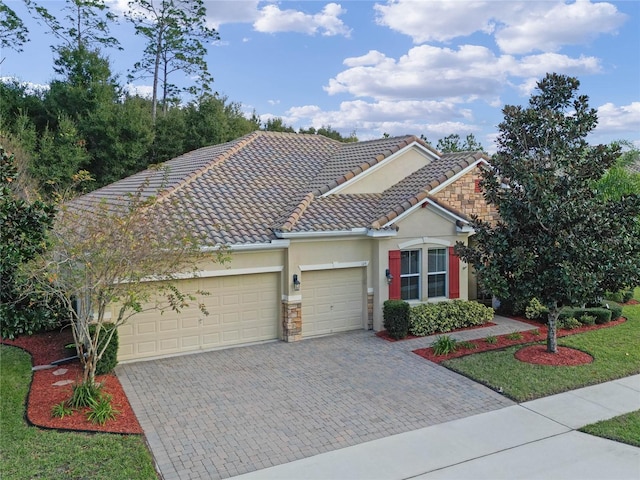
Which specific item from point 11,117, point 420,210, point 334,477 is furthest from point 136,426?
point 11,117

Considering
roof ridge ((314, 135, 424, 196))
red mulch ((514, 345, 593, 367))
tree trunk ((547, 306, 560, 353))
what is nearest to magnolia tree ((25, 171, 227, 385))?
roof ridge ((314, 135, 424, 196))

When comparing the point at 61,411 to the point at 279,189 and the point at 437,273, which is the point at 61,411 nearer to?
the point at 279,189

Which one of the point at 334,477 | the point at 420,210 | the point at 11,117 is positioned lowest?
the point at 334,477

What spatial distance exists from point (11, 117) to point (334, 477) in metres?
26.6

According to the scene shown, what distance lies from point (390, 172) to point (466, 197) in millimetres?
2769

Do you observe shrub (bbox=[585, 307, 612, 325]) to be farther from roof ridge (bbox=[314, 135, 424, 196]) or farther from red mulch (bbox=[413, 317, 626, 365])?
roof ridge (bbox=[314, 135, 424, 196])

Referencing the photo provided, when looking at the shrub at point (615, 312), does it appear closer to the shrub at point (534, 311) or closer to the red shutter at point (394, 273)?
the shrub at point (534, 311)

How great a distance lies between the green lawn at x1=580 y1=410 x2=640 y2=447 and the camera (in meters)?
8.20

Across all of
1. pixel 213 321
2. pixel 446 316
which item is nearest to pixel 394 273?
pixel 446 316

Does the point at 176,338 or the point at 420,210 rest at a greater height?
the point at 420,210

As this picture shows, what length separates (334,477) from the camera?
7191 mm

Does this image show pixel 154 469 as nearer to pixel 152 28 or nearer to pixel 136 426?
pixel 136 426

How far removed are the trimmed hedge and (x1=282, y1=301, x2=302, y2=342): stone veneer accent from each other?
325 cm

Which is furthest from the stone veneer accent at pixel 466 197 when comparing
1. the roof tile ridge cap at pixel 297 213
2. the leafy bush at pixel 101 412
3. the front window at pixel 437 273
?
the leafy bush at pixel 101 412
